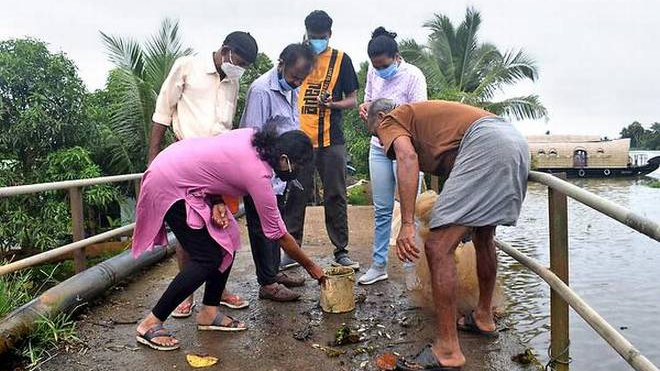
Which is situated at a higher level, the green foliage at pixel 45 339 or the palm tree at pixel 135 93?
the palm tree at pixel 135 93

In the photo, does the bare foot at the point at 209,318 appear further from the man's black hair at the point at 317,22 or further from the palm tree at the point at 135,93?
the palm tree at the point at 135,93

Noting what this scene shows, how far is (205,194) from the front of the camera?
3146 mm

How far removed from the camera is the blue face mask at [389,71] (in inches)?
169

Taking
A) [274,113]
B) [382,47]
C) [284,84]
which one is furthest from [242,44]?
[382,47]

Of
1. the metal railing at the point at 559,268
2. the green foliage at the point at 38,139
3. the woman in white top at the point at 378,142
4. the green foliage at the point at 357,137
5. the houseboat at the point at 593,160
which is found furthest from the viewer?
the houseboat at the point at 593,160

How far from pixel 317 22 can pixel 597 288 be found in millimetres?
3802

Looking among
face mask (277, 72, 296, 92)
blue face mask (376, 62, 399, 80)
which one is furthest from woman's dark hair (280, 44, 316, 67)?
blue face mask (376, 62, 399, 80)

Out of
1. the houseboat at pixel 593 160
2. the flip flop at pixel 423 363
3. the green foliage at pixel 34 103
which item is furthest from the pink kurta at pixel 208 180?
the houseboat at pixel 593 160

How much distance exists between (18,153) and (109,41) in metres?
3.09

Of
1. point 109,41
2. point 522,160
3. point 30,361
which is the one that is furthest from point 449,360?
point 109,41

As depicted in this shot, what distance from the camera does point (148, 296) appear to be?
4.21m

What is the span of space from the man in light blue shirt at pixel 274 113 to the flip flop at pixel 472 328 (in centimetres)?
110

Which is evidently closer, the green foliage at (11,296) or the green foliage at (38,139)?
the green foliage at (11,296)

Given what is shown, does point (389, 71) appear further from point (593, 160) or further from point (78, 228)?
point (593, 160)
